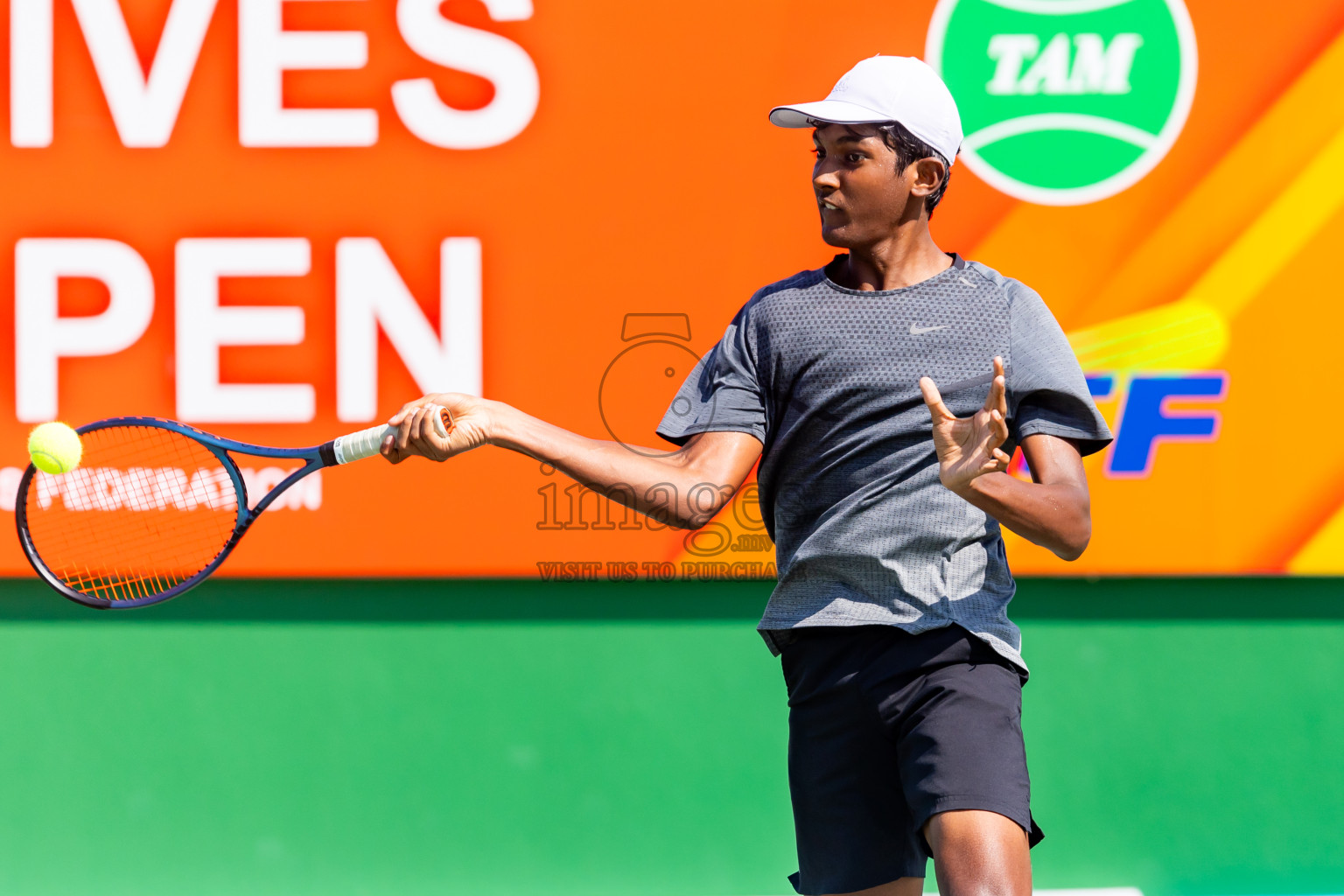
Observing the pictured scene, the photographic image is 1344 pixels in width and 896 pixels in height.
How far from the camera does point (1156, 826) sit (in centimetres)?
347

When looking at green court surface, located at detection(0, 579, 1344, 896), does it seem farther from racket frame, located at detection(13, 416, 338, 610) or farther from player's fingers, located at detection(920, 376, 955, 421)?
player's fingers, located at detection(920, 376, 955, 421)

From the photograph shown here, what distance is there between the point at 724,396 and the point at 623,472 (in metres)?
0.26

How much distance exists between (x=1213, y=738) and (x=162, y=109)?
3360mm

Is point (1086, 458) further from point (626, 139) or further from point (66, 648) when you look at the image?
point (66, 648)

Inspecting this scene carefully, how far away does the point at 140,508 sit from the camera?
3.39 m

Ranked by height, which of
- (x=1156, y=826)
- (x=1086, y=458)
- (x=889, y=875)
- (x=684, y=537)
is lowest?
(x=1156, y=826)

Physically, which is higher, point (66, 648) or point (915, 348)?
point (915, 348)

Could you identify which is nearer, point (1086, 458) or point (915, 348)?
point (915, 348)

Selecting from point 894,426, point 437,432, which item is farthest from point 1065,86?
point 437,432

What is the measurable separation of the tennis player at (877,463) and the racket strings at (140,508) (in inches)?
55.7

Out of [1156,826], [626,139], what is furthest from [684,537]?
Answer: [1156,826]

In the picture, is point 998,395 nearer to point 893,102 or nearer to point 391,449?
point 893,102

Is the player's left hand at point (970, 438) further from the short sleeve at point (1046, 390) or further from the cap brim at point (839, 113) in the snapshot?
the cap brim at point (839, 113)

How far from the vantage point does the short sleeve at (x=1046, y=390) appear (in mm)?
2086
